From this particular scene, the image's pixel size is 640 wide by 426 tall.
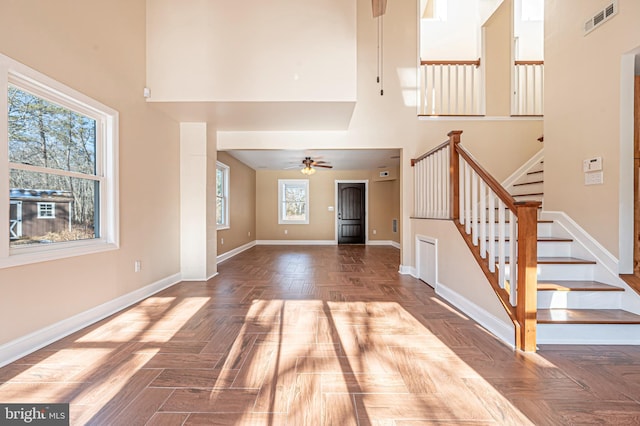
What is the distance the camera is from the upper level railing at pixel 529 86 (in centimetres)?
505

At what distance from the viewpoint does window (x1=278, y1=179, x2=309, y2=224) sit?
31.9ft

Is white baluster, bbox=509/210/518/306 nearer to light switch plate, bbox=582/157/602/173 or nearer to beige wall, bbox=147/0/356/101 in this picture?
light switch plate, bbox=582/157/602/173

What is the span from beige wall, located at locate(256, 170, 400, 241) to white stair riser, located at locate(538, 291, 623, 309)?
7.08 metres

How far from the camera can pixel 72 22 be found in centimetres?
249

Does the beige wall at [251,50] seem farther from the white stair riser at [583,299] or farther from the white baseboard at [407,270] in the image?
the white baseboard at [407,270]

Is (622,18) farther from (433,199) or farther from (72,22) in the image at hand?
(72,22)

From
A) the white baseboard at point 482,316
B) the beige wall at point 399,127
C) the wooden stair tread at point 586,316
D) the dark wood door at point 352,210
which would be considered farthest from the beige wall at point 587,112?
the dark wood door at point 352,210

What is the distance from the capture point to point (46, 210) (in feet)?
7.89

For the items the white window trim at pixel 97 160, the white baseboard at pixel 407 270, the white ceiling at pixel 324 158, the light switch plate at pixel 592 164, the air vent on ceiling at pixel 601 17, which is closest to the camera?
the white window trim at pixel 97 160

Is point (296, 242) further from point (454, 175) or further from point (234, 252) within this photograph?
point (454, 175)

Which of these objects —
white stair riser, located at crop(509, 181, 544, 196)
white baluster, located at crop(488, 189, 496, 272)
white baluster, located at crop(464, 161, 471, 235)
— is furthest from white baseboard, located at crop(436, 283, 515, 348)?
white stair riser, located at crop(509, 181, 544, 196)

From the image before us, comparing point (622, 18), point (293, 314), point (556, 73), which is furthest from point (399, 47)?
point (293, 314)

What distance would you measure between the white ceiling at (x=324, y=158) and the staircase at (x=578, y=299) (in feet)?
12.0

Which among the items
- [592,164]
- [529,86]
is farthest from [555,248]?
[529,86]
